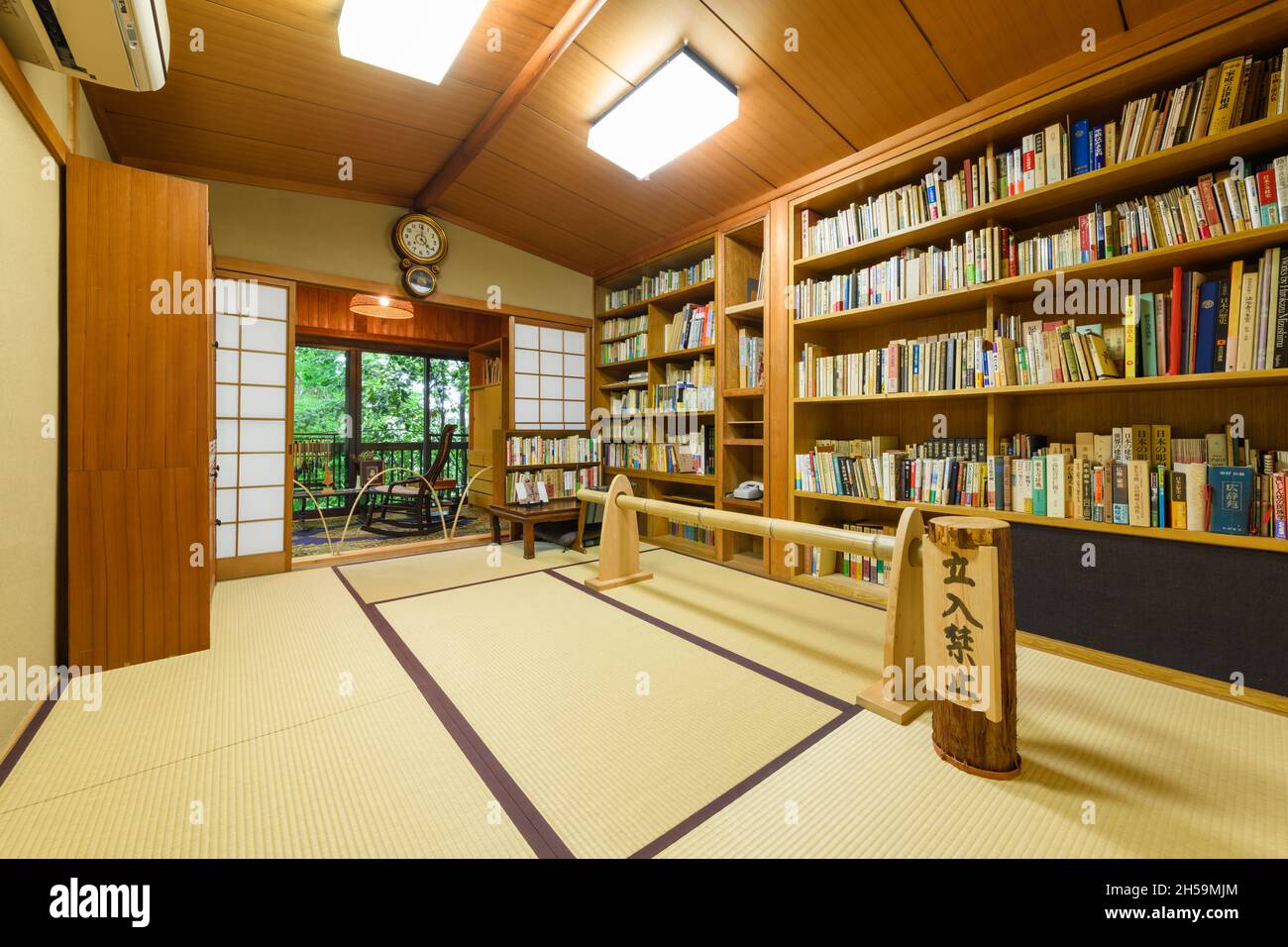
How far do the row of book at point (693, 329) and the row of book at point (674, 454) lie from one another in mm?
666

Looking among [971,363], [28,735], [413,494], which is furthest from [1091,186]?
[413,494]

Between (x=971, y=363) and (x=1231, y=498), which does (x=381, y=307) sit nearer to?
(x=971, y=363)

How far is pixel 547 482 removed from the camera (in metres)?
4.25

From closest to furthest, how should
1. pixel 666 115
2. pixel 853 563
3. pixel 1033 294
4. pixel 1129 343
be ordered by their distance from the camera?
pixel 1129 343
pixel 1033 294
pixel 666 115
pixel 853 563

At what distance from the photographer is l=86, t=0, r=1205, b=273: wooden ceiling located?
2.13m

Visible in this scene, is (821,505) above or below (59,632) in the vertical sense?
above

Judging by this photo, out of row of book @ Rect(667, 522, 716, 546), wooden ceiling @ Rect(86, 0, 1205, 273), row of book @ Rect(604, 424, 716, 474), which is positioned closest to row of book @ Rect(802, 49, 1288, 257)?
wooden ceiling @ Rect(86, 0, 1205, 273)

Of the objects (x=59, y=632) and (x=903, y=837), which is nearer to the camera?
(x=903, y=837)

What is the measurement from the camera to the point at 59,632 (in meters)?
1.91

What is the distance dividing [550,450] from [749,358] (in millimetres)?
1805

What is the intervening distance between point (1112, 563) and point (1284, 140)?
1587mm

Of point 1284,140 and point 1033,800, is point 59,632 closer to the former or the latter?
point 1033,800

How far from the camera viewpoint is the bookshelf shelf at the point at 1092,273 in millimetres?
1803
